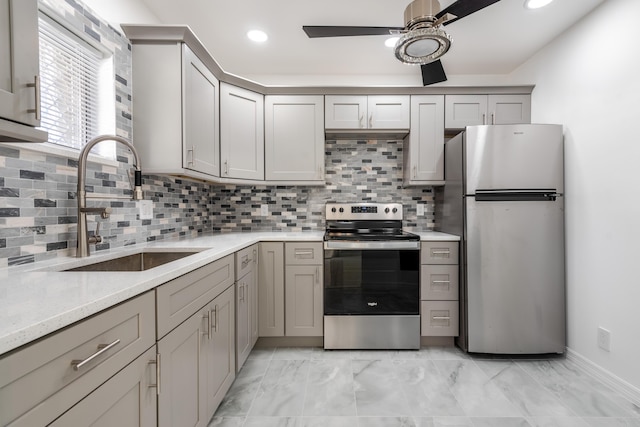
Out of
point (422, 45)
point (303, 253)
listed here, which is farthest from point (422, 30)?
point (303, 253)

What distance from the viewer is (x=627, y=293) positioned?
1675mm

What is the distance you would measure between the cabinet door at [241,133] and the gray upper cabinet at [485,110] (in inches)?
70.0

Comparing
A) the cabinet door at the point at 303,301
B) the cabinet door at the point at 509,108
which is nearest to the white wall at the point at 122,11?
the cabinet door at the point at 303,301

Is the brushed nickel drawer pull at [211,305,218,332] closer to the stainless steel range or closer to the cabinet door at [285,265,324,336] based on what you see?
the cabinet door at [285,265,324,336]

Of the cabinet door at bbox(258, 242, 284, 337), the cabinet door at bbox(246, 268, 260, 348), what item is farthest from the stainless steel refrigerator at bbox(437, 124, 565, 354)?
the cabinet door at bbox(246, 268, 260, 348)

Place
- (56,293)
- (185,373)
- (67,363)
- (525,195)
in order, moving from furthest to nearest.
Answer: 1. (525,195)
2. (185,373)
3. (56,293)
4. (67,363)

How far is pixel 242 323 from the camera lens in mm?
1827

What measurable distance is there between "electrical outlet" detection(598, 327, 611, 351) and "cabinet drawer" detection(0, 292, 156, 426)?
8.73 feet

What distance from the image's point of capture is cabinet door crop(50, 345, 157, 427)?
2.06 feet

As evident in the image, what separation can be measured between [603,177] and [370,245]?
1.63 m

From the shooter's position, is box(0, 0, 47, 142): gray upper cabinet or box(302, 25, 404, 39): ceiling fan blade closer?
box(0, 0, 47, 142): gray upper cabinet

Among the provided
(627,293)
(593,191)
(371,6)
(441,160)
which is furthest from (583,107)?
(371,6)

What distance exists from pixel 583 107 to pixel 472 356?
6.70 ft

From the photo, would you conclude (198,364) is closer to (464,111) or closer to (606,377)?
(606,377)
